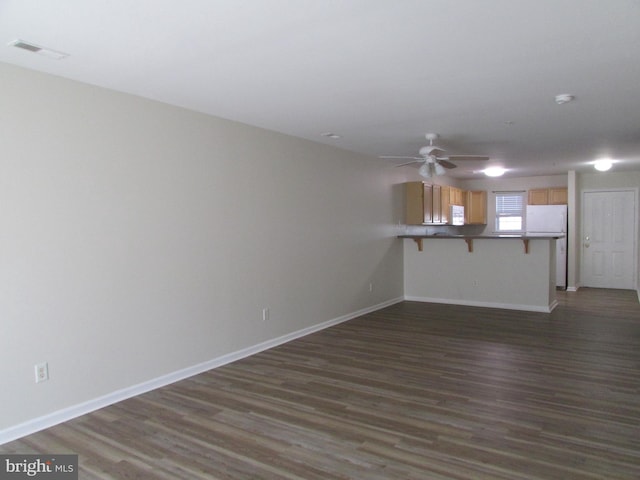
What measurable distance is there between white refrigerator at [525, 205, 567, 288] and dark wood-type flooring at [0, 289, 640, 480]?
167 inches

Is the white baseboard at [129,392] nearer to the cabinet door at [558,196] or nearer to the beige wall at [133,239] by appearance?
the beige wall at [133,239]

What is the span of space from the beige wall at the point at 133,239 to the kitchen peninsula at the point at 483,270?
280 cm

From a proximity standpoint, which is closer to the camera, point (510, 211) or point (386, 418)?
point (386, 418)

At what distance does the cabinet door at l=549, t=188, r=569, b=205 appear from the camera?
9.30 meters

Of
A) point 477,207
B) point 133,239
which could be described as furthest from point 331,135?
point 477,207

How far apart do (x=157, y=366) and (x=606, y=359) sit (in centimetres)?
416

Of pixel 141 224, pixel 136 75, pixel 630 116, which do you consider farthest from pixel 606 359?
pixel 136 75

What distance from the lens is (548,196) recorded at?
31.1ft

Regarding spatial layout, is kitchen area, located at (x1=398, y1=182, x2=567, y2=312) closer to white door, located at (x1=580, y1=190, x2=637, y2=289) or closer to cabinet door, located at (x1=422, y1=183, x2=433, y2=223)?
cabinet door, located at (x1=422, y1=183, x2=433, y2=223)

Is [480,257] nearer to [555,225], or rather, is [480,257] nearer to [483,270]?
[483,270]

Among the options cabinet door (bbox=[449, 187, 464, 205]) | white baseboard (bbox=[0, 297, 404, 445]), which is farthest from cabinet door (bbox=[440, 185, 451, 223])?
white baseboard (bbox=[0, 297, 404, 445])

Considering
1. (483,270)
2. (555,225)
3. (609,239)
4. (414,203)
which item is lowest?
(483,270)

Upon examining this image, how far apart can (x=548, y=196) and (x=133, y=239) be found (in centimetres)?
866

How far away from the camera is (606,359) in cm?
435
